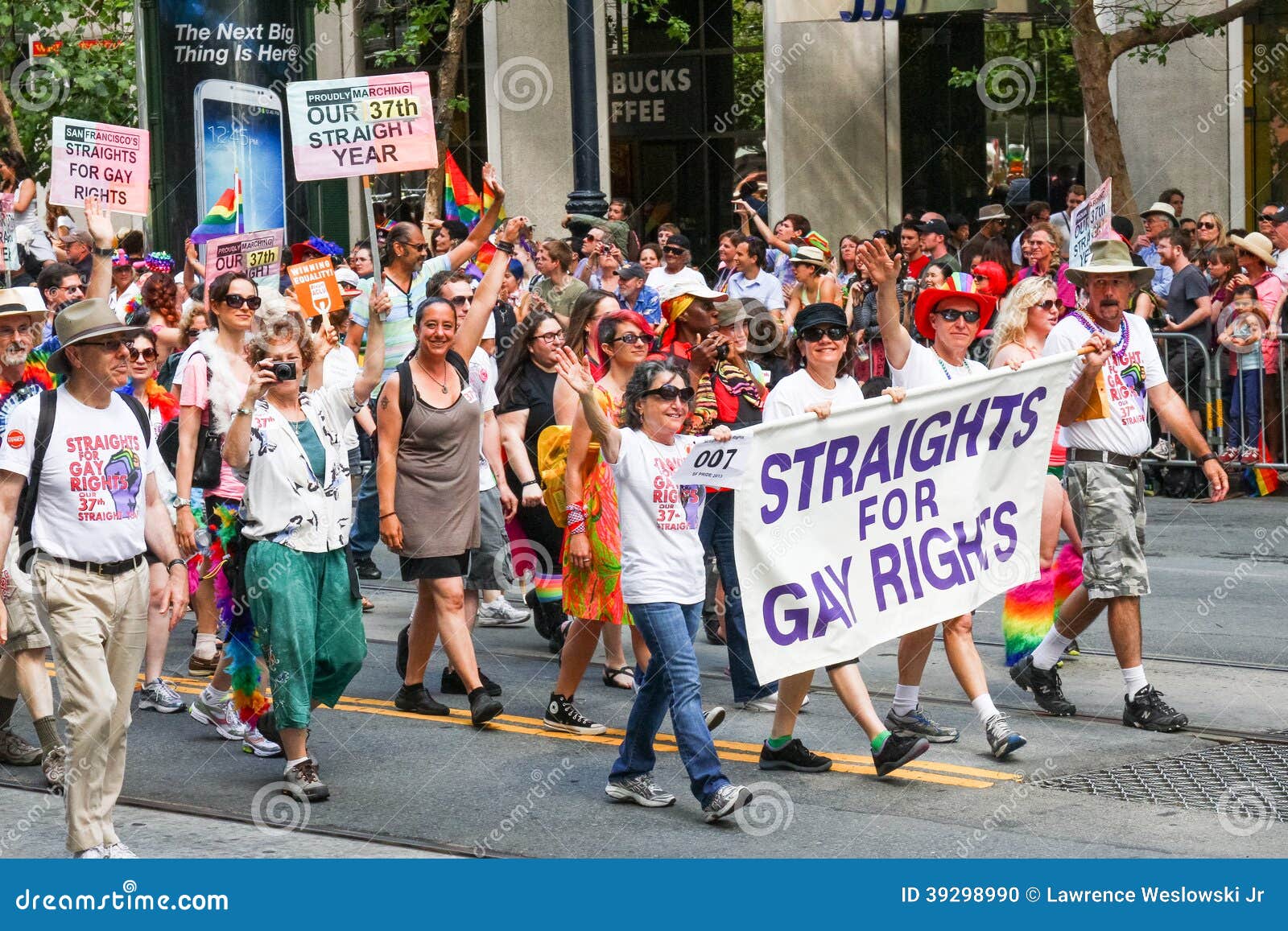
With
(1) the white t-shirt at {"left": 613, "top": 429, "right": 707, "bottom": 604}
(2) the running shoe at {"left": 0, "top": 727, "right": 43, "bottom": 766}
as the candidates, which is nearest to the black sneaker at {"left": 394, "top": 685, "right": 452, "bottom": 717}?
(2) the running shoe at {"left": 0, "top": 727, "right": 43, "bottom": 766}

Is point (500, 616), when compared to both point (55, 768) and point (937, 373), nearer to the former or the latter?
point (55, 768)

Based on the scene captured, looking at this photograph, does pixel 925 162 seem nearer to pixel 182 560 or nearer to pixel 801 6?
pixel 801 6

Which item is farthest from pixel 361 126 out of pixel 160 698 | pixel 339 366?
pixel 160 698

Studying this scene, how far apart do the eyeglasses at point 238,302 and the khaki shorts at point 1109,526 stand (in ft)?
12.0

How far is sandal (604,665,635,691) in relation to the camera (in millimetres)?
8992

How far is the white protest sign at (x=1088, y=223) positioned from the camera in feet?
28.5

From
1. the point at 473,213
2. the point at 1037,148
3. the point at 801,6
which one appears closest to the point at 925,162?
the point at 1037,148

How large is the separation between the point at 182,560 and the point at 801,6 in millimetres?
16129

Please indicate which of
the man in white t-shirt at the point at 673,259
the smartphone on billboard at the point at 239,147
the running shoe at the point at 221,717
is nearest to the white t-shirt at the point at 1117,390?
the running shoe at the point at 221,717

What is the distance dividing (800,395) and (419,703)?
2.49 metres

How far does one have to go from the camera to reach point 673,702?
6684 mm

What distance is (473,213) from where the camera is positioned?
16.8 meters

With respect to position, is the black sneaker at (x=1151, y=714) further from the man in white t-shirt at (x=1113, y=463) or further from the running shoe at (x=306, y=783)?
the running shoe at (x=306, y=783)

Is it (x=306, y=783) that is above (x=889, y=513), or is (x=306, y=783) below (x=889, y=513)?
below
